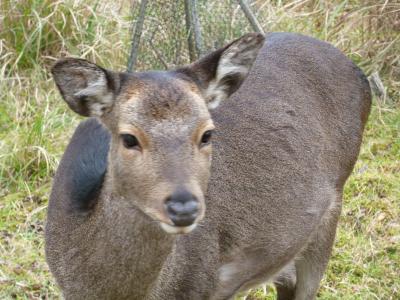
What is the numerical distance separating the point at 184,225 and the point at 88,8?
553 centimetres

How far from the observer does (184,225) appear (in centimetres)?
382

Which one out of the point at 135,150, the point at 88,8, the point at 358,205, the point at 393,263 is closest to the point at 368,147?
the point at 358,205

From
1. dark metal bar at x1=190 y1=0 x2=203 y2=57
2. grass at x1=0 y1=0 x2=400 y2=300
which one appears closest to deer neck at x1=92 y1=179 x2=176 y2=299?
grass at x1=0 y1=0 x2=400 y2=300

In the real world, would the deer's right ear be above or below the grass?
above

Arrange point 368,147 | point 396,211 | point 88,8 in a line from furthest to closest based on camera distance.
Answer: point 88,8, point 368,147, point 396,211

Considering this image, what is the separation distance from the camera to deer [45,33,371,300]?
405 centimetres

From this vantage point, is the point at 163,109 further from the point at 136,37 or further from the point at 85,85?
the point at 136,37

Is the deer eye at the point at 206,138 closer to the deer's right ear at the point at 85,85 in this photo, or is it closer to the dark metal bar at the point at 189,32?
the deer's right ear at the point at 85,85

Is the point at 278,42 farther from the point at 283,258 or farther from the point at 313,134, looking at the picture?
the point at 283,258

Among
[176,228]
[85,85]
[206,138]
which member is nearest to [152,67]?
[85,85]

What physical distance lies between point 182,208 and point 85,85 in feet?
2.66

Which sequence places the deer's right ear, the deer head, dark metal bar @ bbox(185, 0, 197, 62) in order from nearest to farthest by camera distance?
1. the deer head
2. the deer's right ear
3. dark metal bar @ bbox(185, 0, 197, 62)

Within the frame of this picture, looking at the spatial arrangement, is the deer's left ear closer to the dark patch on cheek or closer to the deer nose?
the dark patch on cheek

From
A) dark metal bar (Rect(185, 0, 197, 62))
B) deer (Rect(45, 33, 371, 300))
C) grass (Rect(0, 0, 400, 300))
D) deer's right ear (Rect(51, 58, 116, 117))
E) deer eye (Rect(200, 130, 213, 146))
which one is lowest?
grass (Rect(0, 0, 400, 300))
